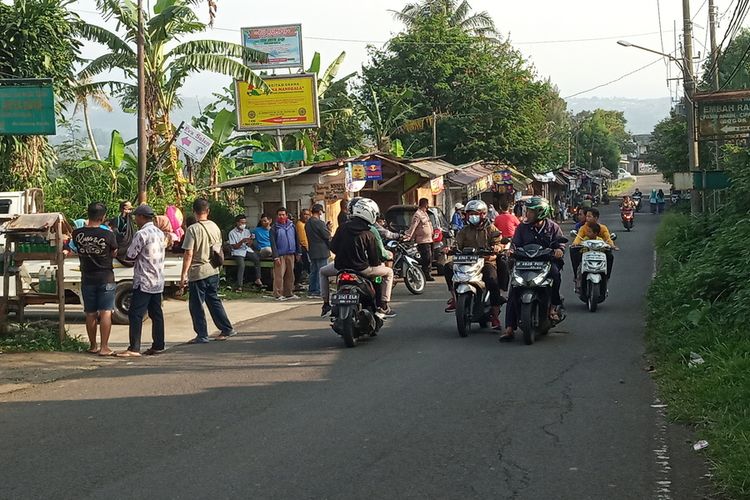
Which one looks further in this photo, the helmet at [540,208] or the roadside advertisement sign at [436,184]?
the roadside advertisement sign at [436,184]

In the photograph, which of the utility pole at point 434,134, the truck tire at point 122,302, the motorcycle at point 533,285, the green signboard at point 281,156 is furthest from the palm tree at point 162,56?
the utility pole at point 434,134

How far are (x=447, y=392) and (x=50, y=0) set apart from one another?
15.7 m

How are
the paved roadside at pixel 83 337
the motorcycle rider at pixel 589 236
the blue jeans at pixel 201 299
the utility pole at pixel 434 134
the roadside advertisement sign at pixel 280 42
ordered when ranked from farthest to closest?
the utility pole at pixel 434 134
the roadside advertisement sign at pixel 280 42
the motorcycle rider at pixel 589 236
the blue jeans at pixel 201 299
the paved roadside at pixel 83 337

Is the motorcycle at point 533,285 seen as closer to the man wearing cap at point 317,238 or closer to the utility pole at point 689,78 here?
the man wearing cap at point 317,238

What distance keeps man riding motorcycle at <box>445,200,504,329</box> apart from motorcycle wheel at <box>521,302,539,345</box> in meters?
1.07

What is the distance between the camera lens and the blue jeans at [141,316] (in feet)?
37.8

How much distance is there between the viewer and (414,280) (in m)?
18.2

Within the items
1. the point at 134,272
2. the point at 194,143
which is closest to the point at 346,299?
the point at 134,272

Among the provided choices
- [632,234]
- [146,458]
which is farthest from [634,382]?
[632,234]

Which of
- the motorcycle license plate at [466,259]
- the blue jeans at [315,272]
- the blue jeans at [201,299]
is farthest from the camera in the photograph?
the blue jeans at [315,272]

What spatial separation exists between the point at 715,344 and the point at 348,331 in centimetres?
422

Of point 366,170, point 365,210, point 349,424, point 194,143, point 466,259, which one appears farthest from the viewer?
point 366,170

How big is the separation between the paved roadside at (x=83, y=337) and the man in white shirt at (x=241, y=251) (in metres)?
0.99

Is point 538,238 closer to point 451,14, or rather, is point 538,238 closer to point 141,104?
point 141,104
